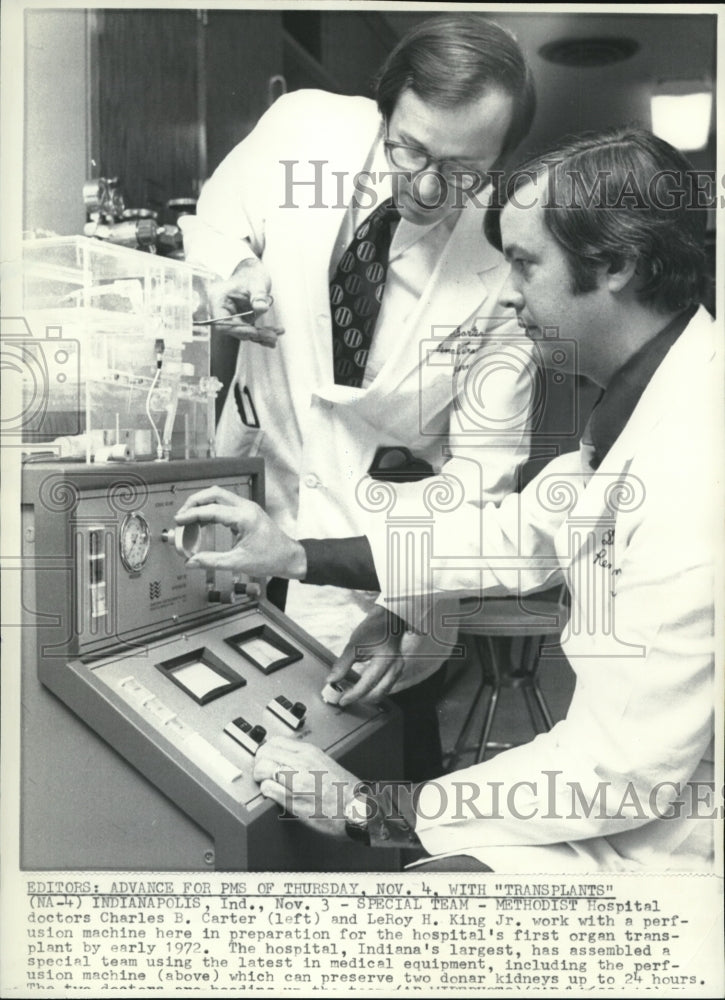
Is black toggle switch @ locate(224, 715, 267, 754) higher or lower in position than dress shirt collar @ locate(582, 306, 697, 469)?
→ lower

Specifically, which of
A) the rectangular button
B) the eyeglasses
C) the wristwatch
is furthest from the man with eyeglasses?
the rectangular button

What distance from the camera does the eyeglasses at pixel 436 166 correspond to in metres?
1.73

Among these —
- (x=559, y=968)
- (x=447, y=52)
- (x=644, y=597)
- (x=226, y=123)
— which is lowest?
(x=559, y=968)

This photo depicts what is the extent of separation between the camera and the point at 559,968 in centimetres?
174

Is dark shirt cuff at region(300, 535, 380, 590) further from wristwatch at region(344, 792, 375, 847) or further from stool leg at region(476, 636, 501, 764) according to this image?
wristwatch at region(344, 792, 375, 847)

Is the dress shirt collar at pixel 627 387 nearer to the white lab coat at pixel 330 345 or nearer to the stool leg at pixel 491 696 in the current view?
the white lab coat at pixel 330 345

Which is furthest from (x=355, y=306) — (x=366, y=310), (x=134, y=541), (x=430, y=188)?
(x=134, y=541)

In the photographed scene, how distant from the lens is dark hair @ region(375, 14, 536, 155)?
1.71 metres

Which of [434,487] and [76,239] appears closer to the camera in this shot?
[76,239]

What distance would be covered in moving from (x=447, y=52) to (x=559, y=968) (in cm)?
169

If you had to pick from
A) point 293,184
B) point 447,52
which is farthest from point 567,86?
point 293,184

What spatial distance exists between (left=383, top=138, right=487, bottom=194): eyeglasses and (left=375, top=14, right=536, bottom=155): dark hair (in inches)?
2.7

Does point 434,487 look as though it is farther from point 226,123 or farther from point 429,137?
point 226,123

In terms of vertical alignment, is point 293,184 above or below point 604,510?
above
